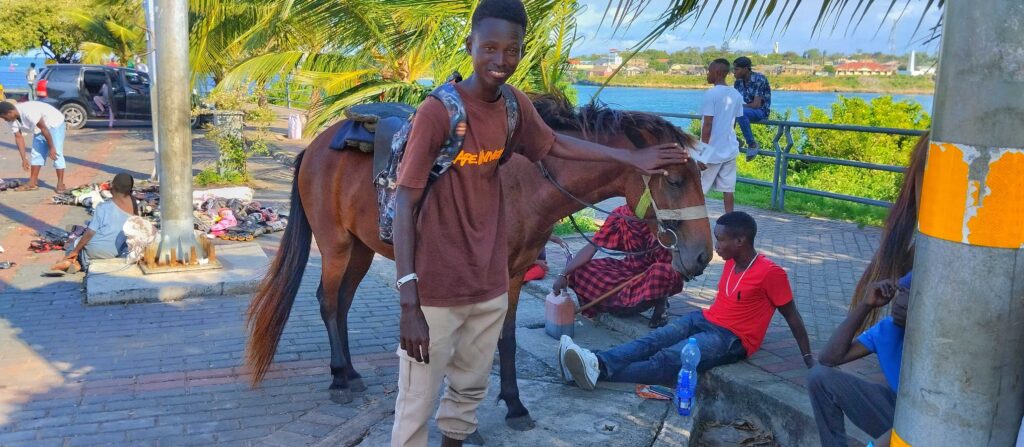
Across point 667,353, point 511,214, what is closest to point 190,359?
point 511,214

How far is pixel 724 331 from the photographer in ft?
15.7

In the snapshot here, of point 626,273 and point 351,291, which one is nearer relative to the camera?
point 351,291

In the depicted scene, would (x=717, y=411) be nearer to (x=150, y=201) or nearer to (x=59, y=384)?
(x=59, y=384)

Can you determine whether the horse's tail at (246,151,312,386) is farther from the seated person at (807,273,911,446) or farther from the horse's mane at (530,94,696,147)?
the seated person at (807,273,911,446)

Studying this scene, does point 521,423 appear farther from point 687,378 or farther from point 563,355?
point 687,378

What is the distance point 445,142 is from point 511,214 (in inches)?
55.9

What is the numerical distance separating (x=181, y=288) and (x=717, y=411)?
447 cm

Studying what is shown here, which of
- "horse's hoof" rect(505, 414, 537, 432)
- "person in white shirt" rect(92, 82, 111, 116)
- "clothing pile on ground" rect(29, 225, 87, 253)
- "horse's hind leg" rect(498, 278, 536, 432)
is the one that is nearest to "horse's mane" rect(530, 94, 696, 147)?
"horse's hind leg" rect(498, 278, 536, 432)

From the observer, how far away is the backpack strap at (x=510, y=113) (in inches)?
121

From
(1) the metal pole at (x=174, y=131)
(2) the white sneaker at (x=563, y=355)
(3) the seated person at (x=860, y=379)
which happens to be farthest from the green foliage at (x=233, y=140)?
(3) the seated person at (x=860, y=379)

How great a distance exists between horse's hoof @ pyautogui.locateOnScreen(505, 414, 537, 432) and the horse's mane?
150 centimetres

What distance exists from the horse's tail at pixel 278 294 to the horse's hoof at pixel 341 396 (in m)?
0.48

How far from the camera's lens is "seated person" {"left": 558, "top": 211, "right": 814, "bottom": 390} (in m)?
4.60

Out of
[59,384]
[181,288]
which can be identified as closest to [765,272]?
[59,384]
